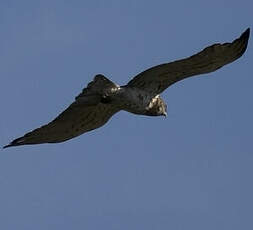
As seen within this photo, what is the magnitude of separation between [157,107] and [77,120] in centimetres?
170

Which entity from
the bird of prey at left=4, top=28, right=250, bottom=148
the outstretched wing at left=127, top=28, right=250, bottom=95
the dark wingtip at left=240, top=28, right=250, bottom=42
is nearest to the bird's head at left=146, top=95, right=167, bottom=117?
the bird of prey at left=4, top=28, right=250, bottom=148

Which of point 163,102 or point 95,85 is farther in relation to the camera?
point 163,102

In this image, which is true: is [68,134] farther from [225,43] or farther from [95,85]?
[225,43]

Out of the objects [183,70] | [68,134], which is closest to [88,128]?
[68,134]

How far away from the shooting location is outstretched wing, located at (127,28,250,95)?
28203 mm

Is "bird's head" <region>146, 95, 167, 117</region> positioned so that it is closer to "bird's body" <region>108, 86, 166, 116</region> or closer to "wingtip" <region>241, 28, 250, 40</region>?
"bird's body" <region>108, 86, 166, 116</region>

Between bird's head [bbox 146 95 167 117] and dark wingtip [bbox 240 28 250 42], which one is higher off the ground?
dark wingtip [bbox 240 28 250 42]

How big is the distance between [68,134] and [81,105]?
3.27ft

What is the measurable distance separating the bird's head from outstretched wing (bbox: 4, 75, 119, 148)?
28.2 inches

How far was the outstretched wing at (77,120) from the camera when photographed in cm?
2850

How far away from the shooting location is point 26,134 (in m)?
28.7

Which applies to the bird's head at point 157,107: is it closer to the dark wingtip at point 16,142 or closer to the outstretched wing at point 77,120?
the outstretched wing at point 77,120

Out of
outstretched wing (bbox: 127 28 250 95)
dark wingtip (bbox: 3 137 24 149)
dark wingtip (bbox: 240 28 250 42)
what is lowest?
dark wingtip (bbox: 3 137 24 149)

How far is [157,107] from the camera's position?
98.0 ft
